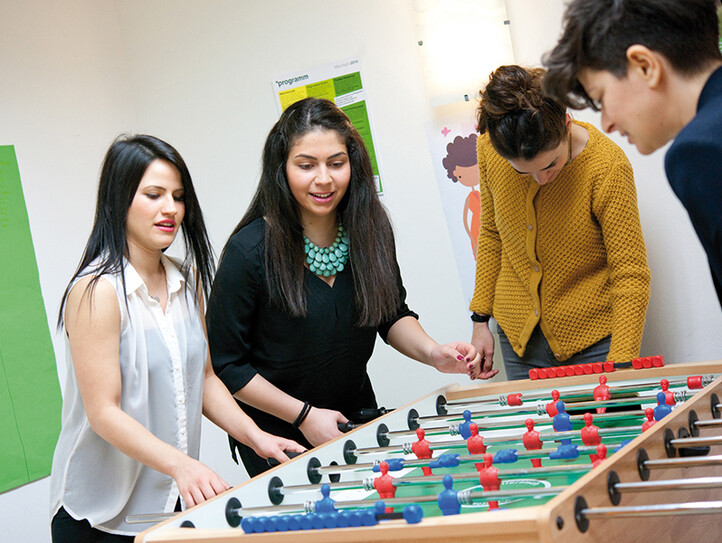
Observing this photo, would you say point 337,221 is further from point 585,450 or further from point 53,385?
point 53,385

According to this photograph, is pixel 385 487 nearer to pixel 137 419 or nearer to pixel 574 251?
pixel 137 419

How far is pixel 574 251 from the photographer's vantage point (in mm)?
2373

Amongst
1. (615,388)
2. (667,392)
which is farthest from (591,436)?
(615,388)

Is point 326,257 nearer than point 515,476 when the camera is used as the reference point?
No

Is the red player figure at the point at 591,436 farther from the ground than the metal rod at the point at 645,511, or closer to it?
closer to it

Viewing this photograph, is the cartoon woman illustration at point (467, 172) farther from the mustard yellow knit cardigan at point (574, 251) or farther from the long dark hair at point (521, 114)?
the long dark hair at point (521, 114)

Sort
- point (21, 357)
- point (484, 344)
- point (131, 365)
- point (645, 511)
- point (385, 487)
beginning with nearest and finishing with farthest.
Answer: point (645, 511) → point (385, 487) → point (131, 365) → point (484, 344) → point (21, 357)

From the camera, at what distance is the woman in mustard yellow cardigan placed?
2.17 m

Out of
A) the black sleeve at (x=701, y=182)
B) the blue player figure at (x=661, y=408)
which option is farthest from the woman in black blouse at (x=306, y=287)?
the black sleeve at (x=701, y=182)

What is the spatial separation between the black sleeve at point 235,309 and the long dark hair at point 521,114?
739 mm

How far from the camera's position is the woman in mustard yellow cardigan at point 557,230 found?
85.6 inches

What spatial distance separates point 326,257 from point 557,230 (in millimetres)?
713

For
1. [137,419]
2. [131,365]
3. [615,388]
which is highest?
[131,365]

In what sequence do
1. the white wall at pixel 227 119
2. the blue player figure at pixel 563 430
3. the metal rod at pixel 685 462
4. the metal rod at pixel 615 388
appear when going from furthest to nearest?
1. the white wall at pixel 227 119
2. the metal rod at pixel 615 388
3. the blue player figure at pixel 563 430
4. the metal rod at pixel 685 462
